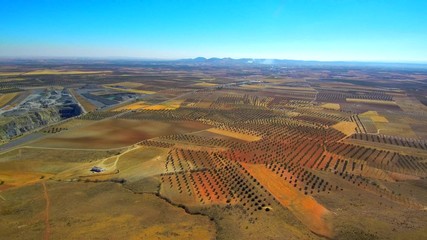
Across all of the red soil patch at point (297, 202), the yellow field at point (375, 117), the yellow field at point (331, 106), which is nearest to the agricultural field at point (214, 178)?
the red soil patch at point (297, 202)

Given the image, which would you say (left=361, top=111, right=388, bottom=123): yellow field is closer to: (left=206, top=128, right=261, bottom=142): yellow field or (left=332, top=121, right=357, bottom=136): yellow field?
(left=332, top=121, right=357, bottom=136): yellow field

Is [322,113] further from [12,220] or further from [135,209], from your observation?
[12,220]

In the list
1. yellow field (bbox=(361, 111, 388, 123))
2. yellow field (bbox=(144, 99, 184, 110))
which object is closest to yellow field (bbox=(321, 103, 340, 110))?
yellow field (bbox=(361, 111, 388, 123))

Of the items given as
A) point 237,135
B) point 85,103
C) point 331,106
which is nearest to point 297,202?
point 237,135

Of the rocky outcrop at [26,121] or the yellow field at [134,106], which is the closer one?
the rocky outcrop at [26,121]

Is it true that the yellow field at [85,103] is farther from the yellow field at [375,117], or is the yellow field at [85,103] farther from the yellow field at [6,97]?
the yellow field at [375,117]
